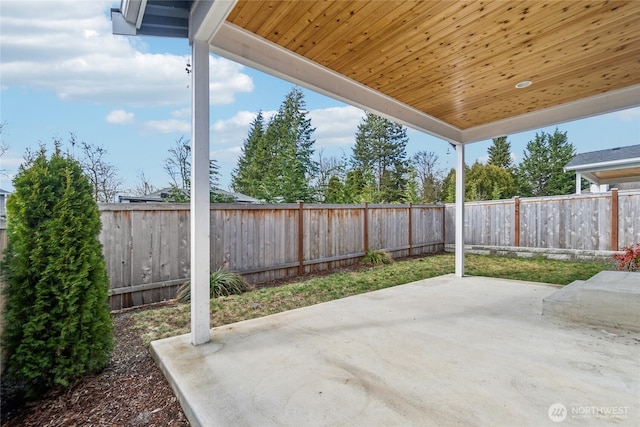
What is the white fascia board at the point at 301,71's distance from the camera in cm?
253

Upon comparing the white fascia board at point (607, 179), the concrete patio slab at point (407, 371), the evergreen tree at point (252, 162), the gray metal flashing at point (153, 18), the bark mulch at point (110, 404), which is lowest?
the bark mulch at point (110, 404)

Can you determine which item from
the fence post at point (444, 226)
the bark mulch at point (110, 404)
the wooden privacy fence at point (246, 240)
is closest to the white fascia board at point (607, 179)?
the fence post at point (444, 226)

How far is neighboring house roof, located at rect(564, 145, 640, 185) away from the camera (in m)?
8.47

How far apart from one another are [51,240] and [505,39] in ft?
12.6

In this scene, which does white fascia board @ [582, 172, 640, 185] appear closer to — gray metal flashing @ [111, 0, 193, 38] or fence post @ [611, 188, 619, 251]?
fence post @ [611, 188, 619, 251]

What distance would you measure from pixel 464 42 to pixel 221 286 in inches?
164

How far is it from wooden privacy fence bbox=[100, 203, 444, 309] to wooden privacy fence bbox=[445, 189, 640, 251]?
2.42 metres

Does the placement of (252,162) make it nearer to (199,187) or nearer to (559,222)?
(559,222)

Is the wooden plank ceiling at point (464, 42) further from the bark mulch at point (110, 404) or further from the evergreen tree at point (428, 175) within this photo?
the evergreen tree at point (428, 175)

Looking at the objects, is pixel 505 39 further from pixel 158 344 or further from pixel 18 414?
pixel 18 414

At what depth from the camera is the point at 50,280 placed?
2018mm

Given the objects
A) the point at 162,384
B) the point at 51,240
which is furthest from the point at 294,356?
the point at 51,240

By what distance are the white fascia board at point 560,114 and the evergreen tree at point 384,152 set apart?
1417 cm

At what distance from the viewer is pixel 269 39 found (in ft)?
8.72
